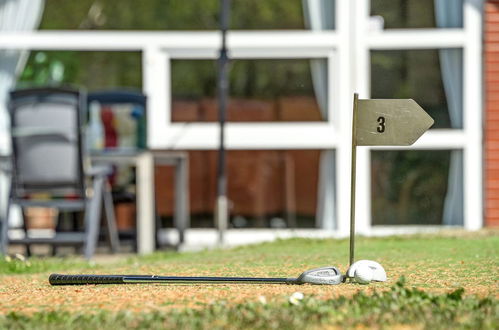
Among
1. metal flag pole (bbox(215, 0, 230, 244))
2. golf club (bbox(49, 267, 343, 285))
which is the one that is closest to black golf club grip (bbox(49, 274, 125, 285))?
golf club (bbox(49, 267, 343, 285))

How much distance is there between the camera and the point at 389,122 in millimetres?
5086

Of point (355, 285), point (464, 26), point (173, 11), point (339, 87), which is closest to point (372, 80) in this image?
point (339, 87)

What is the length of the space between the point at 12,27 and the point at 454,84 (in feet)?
11.8

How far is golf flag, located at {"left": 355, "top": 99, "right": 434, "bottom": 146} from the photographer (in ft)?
16.6

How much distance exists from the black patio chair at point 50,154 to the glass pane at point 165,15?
5.74 feet

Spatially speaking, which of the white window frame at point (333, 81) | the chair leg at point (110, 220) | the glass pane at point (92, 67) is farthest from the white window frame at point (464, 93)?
the chair leg at point (110, 220)

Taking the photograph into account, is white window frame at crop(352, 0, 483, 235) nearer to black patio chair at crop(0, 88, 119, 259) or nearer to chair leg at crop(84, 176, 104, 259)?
chair leg at crop(84, 176, 104, 259)

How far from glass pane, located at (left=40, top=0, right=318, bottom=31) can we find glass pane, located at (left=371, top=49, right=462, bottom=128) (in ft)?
2.41

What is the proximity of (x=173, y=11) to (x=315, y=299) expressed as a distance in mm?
5575

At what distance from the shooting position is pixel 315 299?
4.21m

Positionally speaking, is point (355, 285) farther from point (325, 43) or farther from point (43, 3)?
point (43, 3)

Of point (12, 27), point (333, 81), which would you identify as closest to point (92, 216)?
point (12, 27)

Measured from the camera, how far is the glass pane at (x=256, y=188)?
9.38 meters

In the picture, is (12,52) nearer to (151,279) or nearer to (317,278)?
(151,279)
